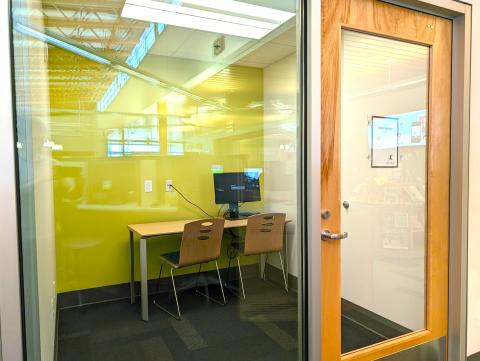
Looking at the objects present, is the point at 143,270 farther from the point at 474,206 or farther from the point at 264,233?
the point at 474,206

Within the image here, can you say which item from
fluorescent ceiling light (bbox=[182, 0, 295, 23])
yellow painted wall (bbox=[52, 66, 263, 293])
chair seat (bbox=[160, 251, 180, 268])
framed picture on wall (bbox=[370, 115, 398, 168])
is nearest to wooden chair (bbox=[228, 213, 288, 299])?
yellow painted wall (bbox=[52, 66, 263, 293])

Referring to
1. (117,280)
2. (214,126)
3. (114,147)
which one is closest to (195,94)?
(214,126)

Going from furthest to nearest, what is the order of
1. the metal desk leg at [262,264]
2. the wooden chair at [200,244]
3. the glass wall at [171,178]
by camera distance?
the wooden chair at [200,244] → the metal desk leg at [262,264] → the glass wall at [171,178]

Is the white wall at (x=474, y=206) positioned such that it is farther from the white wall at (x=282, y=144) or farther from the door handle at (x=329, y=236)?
the white wall at (x=282, y=144)

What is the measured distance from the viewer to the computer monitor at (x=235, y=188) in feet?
7.01

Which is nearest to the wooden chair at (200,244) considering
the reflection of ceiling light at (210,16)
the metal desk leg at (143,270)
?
the metal desk leg at (143,270)

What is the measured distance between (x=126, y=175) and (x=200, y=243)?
3.16ft

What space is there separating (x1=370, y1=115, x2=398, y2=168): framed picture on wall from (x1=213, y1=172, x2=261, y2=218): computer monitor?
2.36 ft

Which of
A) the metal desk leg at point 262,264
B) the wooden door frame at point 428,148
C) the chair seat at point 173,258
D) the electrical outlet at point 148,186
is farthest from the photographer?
the electrical outlet at point 148,186

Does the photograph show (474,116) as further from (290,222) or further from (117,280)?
(117,280)

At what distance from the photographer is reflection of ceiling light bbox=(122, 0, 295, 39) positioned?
204 cm

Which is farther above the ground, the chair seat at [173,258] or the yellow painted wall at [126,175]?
the yellow painted wall at [126,175]

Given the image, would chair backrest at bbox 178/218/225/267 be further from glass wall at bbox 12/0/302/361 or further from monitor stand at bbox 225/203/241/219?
monitor stand at bbox 225/203/241/219

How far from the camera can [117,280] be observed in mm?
2842
